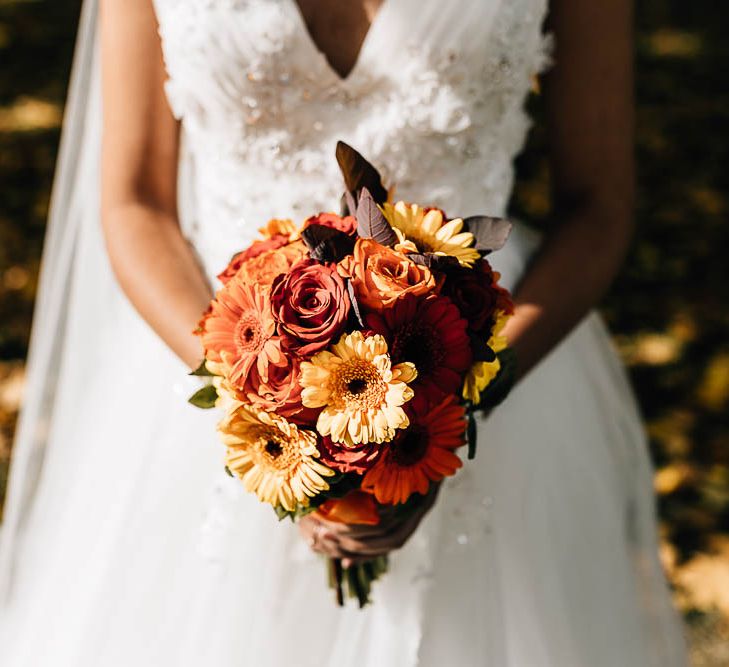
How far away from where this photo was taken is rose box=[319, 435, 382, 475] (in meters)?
1.18

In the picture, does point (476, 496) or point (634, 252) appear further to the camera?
point (634, 252)

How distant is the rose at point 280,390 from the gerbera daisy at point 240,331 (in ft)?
0.04

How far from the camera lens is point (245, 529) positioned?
5.67ft

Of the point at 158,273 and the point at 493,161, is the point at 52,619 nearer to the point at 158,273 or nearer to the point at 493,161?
the point at 158,273

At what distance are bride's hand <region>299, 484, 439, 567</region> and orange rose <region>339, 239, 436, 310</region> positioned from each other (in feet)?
1.44

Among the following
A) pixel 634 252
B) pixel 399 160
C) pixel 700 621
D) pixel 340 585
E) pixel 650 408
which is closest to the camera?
pixel 340 585

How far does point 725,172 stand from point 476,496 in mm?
4117

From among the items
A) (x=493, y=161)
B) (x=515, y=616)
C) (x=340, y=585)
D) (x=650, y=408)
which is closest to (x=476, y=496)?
(x=515, y=616)

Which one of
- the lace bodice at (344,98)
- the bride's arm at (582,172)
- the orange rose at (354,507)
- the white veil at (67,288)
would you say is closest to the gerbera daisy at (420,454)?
the orange rose at (354,507)

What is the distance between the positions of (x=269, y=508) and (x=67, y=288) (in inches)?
36.0

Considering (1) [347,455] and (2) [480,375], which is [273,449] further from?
(2) [480,375]

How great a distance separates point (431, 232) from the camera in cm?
130

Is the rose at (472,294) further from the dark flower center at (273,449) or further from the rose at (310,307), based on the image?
the dark flower center at (273,449)

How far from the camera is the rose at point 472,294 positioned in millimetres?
1256
